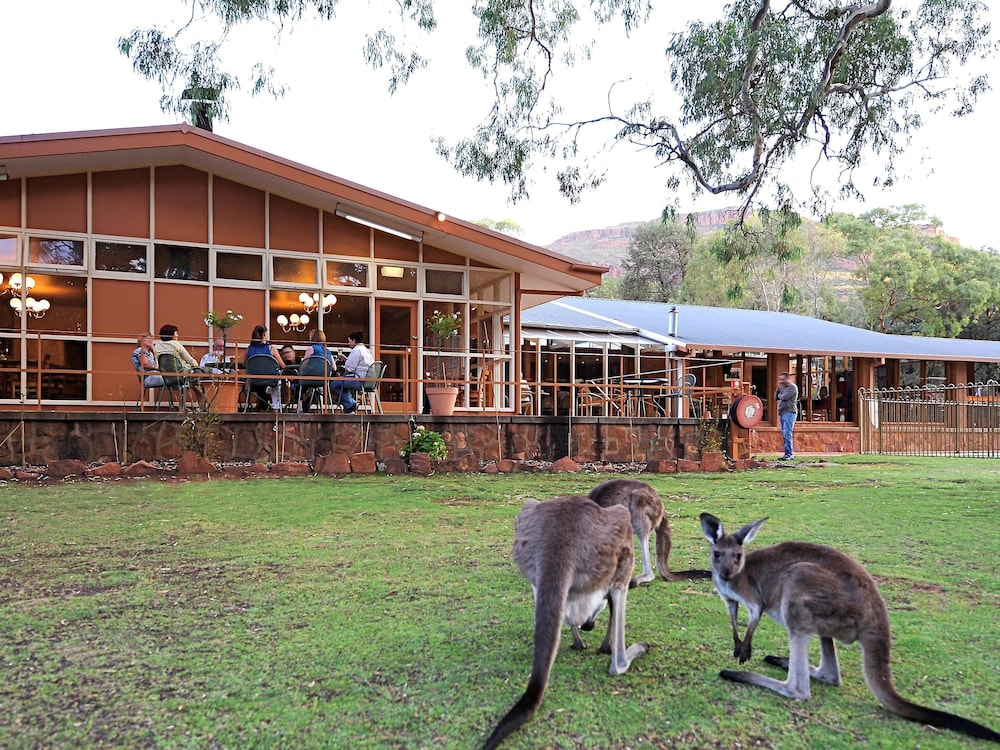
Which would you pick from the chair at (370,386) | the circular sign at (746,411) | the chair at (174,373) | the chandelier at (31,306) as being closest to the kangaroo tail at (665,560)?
the chair at (370,386)

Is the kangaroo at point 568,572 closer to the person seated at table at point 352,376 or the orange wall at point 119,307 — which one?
the person seated at table at point 352,376

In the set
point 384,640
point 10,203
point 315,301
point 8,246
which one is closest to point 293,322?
point 315,301

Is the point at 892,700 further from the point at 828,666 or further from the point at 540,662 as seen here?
the point at 540,662

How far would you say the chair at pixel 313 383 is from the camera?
13.9 m

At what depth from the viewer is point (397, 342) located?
59.6ft

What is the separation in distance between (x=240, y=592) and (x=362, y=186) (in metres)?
12.0

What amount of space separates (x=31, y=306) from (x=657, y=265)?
164ft

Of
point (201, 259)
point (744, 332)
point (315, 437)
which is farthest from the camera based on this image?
point (744, 332)

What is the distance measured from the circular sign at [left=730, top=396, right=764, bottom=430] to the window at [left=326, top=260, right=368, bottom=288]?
7966 mm

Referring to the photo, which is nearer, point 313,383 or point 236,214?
point 313,383

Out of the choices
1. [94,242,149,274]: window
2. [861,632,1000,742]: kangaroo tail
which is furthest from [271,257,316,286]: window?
[861,632,1000,742]: kangaroo tail

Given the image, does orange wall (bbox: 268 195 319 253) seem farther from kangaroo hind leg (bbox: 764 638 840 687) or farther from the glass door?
kangaroo hind leg (bbox: 764 638 840 687)

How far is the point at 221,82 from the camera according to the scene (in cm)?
2150

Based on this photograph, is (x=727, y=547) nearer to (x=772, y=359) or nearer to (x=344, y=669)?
(x=344, y=669)
